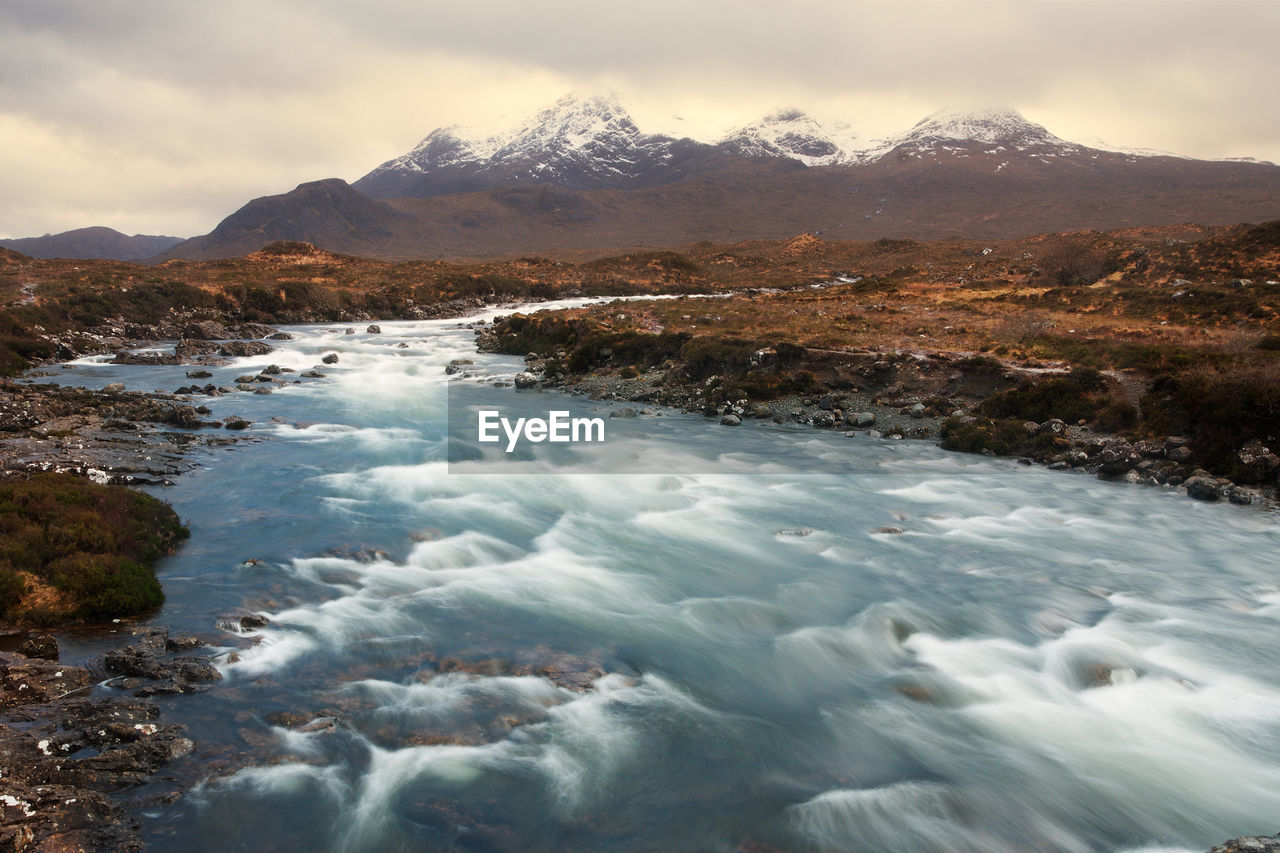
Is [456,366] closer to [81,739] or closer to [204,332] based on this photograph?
[204,332]

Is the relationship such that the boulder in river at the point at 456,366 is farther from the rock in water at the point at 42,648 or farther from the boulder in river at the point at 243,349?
the rock in water at the point at 42,648

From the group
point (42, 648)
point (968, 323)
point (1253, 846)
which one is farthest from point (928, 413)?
point (42, 648)

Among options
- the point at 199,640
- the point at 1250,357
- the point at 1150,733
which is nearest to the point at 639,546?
the point at 199,640

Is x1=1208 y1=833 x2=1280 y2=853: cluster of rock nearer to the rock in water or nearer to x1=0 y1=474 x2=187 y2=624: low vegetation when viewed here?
the rock in water

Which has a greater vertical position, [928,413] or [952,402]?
[952,402]

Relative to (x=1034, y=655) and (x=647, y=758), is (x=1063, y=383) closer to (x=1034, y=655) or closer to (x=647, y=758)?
(x=1034, y=655)

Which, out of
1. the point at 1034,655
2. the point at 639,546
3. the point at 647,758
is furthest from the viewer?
the point at 639,546
